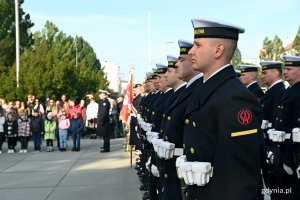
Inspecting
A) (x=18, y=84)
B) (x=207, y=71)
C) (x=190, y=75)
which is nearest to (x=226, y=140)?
(x=207, y=71)

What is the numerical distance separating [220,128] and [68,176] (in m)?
8.10

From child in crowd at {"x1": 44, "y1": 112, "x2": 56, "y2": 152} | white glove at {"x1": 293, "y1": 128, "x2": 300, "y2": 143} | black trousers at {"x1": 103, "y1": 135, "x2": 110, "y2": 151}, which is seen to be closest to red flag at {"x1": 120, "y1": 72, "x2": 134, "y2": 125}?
black trousers at {"x1": 103, "y1": 135, "x2": 110, "y2": 151}

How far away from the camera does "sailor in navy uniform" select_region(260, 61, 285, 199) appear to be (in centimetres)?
608

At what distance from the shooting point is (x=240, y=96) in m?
2.90

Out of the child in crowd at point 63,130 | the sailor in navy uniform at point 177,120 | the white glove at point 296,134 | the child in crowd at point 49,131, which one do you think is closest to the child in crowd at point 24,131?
the child in crowd at point 49,131

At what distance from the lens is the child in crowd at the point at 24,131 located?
1538 centimetres

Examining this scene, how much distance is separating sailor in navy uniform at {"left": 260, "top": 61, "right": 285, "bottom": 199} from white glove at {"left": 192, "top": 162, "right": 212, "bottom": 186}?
319 cm

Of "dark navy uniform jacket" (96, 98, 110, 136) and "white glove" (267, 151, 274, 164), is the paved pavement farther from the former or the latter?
"white glove" (267, 151, 274, 164)

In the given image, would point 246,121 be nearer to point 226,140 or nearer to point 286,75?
point 226,140

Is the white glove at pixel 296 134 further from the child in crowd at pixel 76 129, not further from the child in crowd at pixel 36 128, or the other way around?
the child in crowd at pixel 36 128

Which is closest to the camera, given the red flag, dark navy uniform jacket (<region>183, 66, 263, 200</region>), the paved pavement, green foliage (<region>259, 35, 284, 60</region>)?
dark navy uniform jacket (<region>183, 66, 263, 200</region>)

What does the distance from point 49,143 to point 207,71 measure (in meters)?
13.3

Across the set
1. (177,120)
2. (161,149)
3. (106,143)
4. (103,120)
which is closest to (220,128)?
(177,120)

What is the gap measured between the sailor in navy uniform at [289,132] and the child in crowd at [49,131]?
34.7ft
